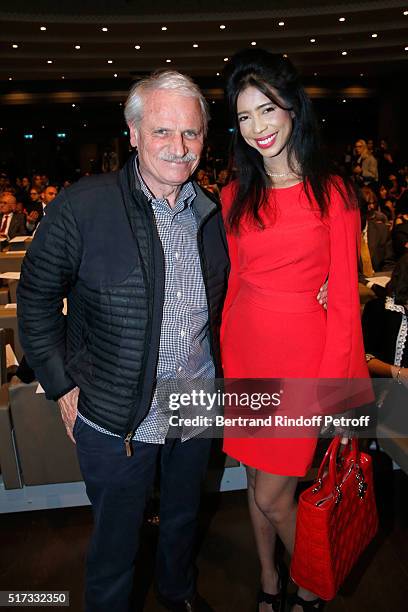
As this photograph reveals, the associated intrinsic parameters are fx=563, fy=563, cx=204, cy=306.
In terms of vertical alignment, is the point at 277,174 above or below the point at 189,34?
below

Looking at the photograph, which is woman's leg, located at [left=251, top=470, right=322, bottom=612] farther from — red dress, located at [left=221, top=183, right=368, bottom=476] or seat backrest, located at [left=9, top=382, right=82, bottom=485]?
seat backrest, located at [left=9, top=382, right=82, bottom=485]

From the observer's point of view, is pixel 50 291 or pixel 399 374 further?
pixel 399 374

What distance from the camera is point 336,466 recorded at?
5.54ft

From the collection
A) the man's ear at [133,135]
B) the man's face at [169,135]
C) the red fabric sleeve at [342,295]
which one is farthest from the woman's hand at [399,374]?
the man's ear at [133,135]

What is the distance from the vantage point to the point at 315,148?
163cm

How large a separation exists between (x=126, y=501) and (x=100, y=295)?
0.60 metres

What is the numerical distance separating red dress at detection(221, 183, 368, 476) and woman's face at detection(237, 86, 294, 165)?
14 cm

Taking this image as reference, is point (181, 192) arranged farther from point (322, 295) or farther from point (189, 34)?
point (189, 34)

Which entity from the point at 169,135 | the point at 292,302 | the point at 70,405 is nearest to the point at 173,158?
the point at 169,135

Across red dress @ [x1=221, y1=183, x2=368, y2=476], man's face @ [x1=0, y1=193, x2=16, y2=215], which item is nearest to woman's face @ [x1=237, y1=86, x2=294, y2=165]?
red dress @ [x1=221, y1=183, x2=368, y2=476]

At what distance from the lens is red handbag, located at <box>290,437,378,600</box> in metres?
1.61

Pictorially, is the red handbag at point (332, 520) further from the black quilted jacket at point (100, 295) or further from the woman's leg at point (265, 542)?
the black quilted jacket at point (100, 295)

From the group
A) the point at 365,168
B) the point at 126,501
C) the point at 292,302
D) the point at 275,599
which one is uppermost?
the point at 365,168

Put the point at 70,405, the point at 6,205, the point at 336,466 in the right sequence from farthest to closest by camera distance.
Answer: the point at 6,205
the point at 336,466
the point at 70,405
